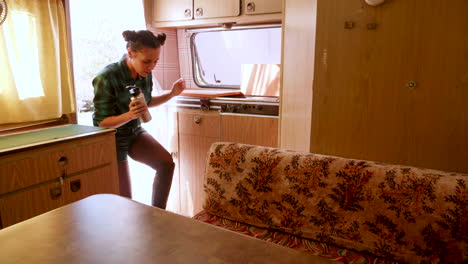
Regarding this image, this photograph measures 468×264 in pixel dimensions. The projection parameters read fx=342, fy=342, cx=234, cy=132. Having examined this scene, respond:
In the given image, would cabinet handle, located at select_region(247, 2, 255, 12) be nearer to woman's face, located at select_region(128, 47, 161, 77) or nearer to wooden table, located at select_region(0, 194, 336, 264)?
woman's face, located at select_region(128, 47, 161, 77)

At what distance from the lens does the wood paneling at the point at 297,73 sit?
2240mm

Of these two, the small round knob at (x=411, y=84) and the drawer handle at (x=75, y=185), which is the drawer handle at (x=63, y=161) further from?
the small round knob at (x=411, y=84)

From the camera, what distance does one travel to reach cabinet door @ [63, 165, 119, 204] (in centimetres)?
196

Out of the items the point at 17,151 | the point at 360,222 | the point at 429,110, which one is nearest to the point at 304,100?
the point at 429,110

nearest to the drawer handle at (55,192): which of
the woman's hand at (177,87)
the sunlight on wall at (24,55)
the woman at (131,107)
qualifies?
the woman at (131,107)

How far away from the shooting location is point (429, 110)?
5.88 feet

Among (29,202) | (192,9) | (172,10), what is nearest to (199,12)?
(192,9)

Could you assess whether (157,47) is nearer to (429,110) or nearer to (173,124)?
(173,124)

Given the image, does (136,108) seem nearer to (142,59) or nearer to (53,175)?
(142,59)

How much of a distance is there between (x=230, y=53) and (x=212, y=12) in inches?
24.3

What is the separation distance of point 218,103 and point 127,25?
3.81ft

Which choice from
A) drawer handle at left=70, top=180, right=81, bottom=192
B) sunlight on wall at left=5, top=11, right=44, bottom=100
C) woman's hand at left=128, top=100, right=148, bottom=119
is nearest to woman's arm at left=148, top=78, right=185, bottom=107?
woman's hand at left=128, top=100, right=148, bottom=119

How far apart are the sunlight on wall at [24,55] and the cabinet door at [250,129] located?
141cm

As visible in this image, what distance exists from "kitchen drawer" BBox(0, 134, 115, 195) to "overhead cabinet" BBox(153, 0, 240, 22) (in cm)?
153
